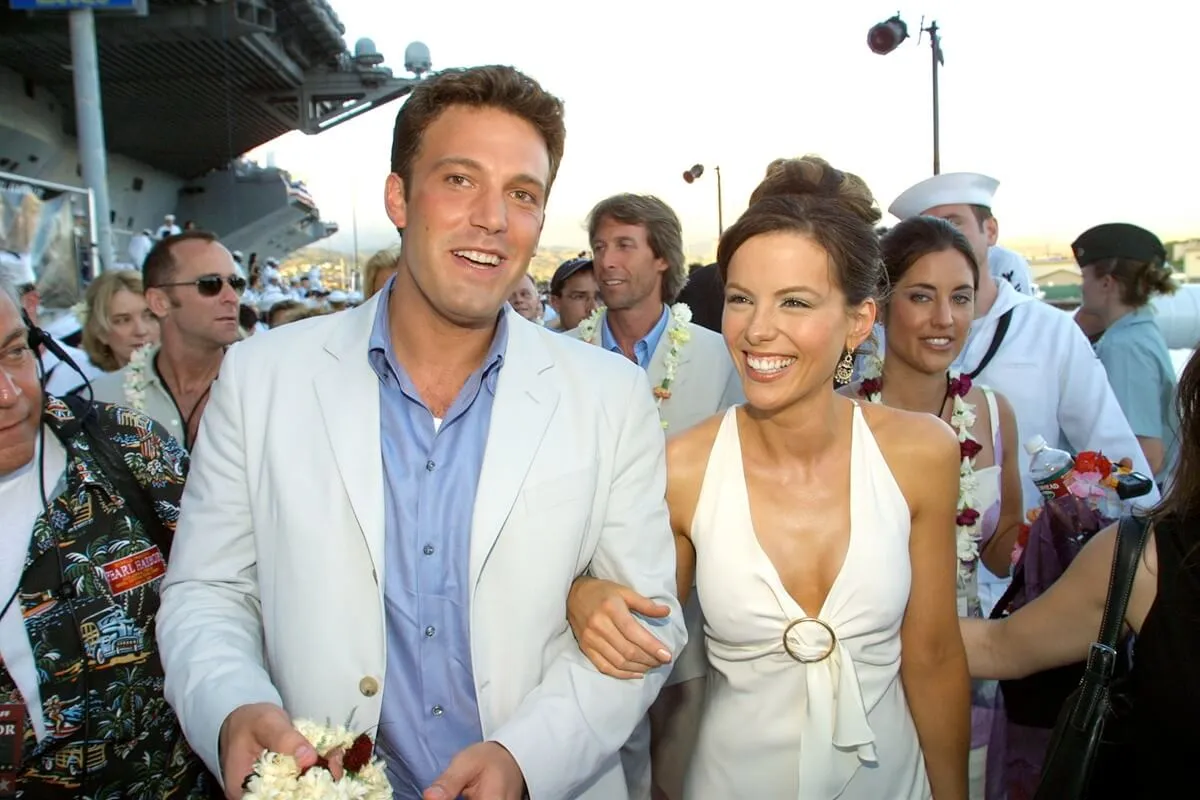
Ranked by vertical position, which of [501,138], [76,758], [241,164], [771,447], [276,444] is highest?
[241,164]

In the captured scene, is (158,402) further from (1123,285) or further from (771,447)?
(1123,285)

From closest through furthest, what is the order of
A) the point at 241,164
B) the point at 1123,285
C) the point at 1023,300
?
the point at 1023,300 < the point at 1123,285 < the point at 241,164

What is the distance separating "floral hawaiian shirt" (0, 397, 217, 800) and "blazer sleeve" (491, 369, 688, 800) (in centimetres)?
110

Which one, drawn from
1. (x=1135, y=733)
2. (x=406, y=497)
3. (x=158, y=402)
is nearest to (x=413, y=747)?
(x=406, y=497)

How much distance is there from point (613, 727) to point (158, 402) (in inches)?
135

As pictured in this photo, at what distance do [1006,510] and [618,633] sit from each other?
219cm

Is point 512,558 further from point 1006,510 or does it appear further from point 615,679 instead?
point 1006,510

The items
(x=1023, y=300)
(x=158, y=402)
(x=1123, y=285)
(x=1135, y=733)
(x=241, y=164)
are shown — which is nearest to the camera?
(x=1135, y=733)

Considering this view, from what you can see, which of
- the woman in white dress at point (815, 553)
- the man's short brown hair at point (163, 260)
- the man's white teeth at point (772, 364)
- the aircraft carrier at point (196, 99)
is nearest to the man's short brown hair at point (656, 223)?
the man's short brown hair at point (163, 260)

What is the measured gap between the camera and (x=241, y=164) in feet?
164

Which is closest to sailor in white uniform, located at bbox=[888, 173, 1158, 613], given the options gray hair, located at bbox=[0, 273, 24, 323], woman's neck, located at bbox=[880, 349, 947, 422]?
woman's neck, located at bbox=[880, 349, 947, 422]

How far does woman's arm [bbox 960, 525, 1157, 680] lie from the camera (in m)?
1.86

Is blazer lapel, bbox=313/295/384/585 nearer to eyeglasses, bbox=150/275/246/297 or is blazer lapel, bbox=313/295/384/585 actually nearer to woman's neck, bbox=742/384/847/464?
woman's neck, bbox=742/384/847/464

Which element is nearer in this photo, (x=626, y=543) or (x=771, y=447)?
(x=626, y=543)
